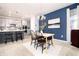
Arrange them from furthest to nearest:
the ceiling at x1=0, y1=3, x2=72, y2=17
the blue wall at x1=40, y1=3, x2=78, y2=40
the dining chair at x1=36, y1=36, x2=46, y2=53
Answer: the dining chair at x1=36, y1=36, x2=46, y2=53 → the blue wall at x1=40, y1=3, x2=78, y2=40 → the ceiling at x1=0, y1=3, x2=72, y2=17

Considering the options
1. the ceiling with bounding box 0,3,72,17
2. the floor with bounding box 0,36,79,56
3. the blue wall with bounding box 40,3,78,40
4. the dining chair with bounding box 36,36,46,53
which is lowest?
the floor with bounding box 0,36,79,56

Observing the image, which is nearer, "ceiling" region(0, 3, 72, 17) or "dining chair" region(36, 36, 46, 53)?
"ceiling" region(0, 3, 72, 17)

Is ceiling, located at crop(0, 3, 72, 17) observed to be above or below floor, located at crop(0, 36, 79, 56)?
above

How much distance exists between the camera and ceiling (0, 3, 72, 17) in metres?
2.02

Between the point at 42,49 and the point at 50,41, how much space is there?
0.29m

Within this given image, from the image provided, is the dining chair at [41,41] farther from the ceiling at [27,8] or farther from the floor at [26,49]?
the ceiling at [27,8]

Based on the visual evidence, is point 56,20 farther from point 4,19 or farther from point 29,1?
point 4,19

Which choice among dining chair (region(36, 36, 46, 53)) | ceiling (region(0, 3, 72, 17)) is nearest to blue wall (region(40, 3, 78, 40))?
ceiling (region(0, 3, 72, 17))

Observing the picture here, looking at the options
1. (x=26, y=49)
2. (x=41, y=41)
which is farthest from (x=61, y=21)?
(x=26, y=49)

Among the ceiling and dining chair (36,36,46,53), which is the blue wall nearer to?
the ceiling

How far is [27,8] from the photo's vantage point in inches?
83.0

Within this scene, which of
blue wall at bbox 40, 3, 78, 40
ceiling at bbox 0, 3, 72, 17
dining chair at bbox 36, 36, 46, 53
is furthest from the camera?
dining chair at bbox 36, 36, 46, 53

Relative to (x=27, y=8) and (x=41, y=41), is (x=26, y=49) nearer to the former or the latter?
(x=41, y=41)

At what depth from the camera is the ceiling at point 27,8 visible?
2020 millimetres
